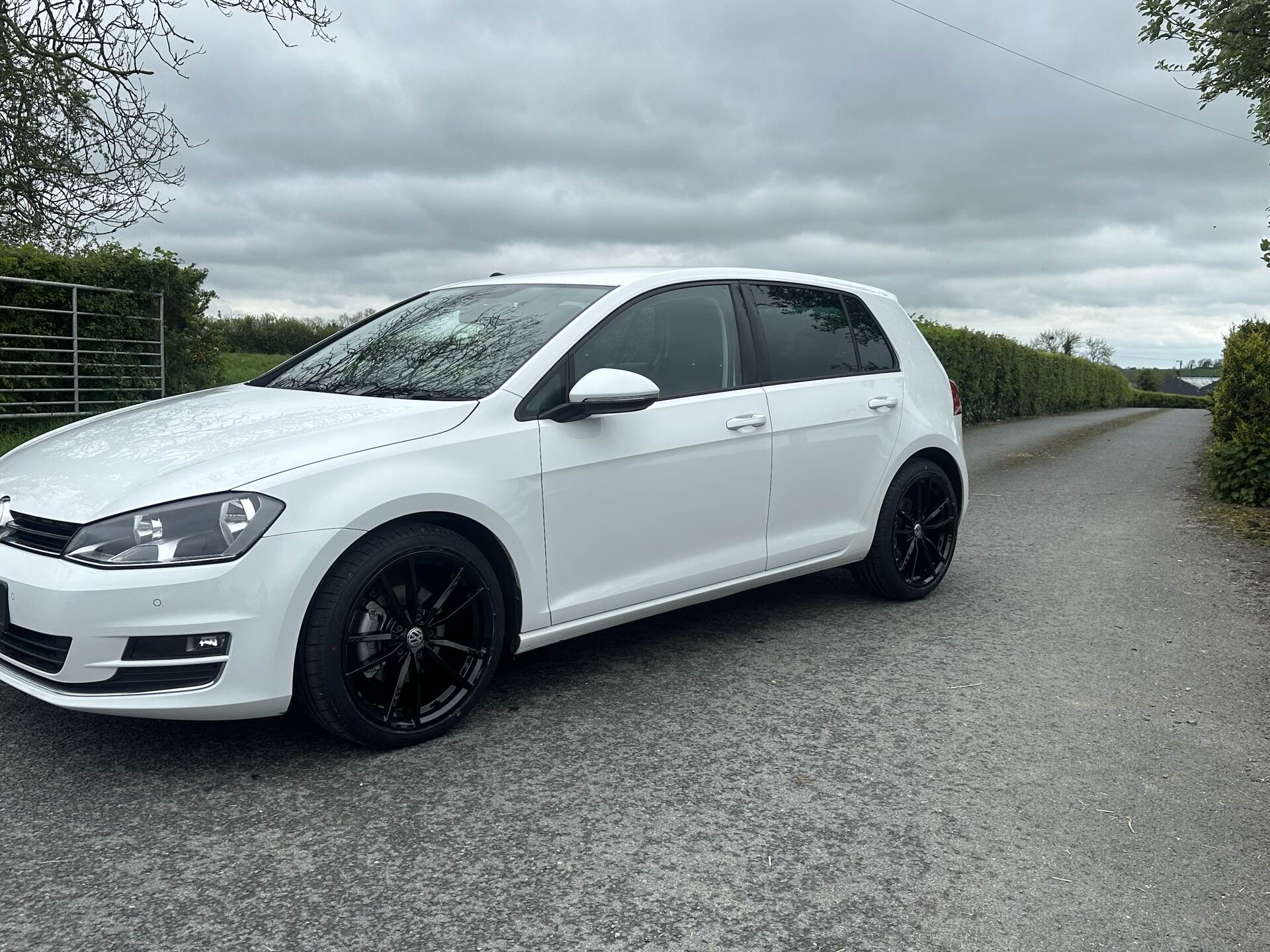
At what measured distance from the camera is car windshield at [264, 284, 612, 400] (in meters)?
4.14

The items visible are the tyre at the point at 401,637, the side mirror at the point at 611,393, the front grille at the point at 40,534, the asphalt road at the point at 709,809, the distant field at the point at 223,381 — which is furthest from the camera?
the distant field at the point at 223,381

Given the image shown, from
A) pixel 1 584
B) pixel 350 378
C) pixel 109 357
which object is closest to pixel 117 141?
pixel 109 357

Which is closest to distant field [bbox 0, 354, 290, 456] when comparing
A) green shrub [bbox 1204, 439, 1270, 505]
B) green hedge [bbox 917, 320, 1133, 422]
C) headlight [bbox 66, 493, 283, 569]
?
headlight [bbox 66, 493, 283, 569]

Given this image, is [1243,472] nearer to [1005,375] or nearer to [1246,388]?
[1246,388]

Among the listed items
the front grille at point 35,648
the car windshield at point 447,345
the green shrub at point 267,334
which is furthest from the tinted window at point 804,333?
the green shrub at point 267,334

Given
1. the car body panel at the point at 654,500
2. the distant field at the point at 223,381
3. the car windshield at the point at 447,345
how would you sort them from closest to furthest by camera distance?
1. the car body panel at the point at 654,500
2. the car windshield at the point at 447,345
3. the distant field at the point at 223,381

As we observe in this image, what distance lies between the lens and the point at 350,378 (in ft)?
14.7

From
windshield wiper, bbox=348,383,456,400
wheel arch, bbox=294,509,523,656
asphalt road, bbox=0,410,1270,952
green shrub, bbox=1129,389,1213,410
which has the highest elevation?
green shrub, bbox=1129,389,1213,410

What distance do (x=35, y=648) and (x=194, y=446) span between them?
79 centimetres

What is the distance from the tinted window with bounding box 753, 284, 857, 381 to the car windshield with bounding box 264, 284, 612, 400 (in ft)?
3.19

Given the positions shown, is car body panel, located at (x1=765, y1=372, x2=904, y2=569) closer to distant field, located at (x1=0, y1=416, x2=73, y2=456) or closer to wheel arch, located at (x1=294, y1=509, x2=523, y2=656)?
wheel arch, located at (x1=294, y1=509, x2=523, y2=656)

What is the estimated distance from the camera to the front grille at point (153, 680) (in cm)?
321

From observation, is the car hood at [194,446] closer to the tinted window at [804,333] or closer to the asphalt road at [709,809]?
the asphalt road at [709,809]

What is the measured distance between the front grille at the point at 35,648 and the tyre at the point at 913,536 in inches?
151
